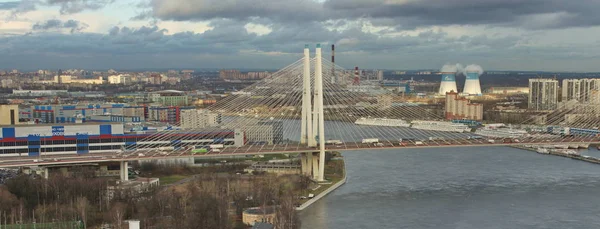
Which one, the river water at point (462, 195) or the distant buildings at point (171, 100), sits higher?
the distant buildings at point (171, 100)

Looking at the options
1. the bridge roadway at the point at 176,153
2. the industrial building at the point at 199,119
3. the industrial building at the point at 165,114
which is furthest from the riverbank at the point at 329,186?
the industrial building at the point at 165,114

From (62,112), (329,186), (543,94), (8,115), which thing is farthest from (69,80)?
(329,186)

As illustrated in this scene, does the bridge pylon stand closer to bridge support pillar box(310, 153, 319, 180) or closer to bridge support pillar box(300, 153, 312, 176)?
bridge support pillar box(310, 153, 319, 180)

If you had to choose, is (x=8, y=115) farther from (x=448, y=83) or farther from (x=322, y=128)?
(x=448, y=83)

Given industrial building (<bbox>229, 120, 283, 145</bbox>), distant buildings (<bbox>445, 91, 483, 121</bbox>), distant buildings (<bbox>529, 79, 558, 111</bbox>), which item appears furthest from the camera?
distant buildings (<bbox>529, 79, 558, 111</bbox>)

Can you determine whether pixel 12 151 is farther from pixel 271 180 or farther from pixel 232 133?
pixel 271 180

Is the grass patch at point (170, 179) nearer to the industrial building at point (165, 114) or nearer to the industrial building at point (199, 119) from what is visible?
the industrial building at point (199, 119)

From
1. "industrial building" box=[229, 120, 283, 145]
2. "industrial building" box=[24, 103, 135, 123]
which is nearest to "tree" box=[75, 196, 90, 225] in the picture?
"industrial building" box=[229, 120, 283, 145]
